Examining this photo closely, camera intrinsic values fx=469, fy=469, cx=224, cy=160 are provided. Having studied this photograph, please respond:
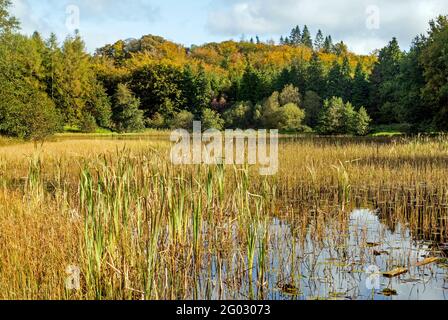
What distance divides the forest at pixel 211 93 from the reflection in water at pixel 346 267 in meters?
17.7

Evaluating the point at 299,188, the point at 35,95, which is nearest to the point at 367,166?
the point at 299,188

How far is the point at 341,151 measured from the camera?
48.2ft

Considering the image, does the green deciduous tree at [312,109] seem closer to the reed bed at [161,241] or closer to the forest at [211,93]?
the forest at [211,93]

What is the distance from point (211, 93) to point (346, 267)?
146 ft

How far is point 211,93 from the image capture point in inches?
1916

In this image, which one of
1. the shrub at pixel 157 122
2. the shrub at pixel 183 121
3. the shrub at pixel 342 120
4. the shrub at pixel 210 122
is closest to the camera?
the shrub at pixel 342 120

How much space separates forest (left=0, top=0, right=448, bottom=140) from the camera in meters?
23.6

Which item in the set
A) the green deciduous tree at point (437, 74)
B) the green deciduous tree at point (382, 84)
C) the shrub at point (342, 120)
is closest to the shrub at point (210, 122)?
the shrub at point (342, 120)

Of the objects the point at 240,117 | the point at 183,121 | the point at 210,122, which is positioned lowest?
the point at 210,122

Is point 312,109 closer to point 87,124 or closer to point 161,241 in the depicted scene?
point 87,124

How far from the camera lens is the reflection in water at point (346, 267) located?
4.18m

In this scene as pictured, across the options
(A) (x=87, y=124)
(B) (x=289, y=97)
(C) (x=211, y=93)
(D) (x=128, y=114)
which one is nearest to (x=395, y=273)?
(B) (x=289, y=97)
